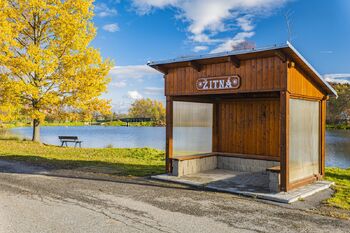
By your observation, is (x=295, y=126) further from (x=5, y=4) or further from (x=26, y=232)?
(x=5, y=4)

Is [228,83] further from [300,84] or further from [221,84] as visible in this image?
[300,84]

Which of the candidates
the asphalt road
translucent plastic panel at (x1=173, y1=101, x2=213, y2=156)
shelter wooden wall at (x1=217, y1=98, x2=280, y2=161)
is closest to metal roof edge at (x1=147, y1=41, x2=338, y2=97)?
translucent plastic panel at (x1=173, y1=101, x2=213, y2=156)

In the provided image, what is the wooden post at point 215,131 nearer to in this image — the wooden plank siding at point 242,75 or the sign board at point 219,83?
the wooden plank siding at point 242,75

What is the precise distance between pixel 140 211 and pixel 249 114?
634 centimetres

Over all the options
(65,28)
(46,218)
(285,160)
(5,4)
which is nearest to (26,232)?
(46,218)

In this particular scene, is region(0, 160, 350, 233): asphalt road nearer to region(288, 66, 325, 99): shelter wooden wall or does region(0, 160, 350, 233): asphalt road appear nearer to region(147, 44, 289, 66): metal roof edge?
region(288, 66, 325, 99): shelter wooden wall

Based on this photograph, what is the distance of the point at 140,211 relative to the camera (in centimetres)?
666

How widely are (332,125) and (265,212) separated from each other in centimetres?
6233

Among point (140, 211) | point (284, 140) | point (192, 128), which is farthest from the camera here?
point (192, 128)

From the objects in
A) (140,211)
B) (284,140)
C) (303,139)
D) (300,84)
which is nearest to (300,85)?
(300,84)

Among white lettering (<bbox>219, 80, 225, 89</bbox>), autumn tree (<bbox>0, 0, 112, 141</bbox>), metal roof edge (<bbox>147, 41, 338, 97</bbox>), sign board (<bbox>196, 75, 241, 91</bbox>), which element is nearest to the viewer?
metal roof edge (<bbox>147, 41, 338, 97</bbox>)

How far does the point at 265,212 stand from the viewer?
6.73 m

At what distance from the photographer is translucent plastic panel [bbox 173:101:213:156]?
1108 centimetres

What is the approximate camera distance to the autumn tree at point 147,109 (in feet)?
342
